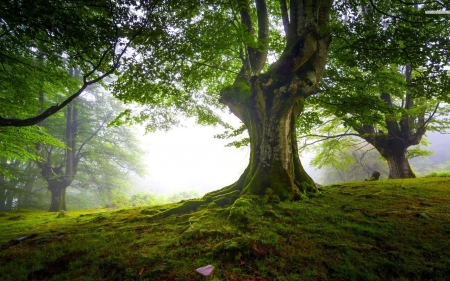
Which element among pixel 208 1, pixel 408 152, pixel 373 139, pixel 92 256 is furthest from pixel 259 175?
pixel 408 152

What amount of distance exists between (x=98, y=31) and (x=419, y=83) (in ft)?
23.5

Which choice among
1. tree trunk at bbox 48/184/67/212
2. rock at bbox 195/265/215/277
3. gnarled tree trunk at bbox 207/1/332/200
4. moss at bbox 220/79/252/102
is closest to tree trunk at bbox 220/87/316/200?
gnarled tree trunk at bbox 207/1/332/200

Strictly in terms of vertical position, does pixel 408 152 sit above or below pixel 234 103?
below

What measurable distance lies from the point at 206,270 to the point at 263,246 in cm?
93

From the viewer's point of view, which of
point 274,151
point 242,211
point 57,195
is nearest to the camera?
point 242,211

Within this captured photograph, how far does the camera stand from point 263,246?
2.97 meters

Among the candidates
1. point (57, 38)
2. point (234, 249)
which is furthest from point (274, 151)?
point (57, 38)

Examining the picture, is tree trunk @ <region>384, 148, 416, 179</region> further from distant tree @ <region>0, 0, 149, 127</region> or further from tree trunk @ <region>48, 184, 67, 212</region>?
tree trunk @ <region>48, 184, 67, 212</region>

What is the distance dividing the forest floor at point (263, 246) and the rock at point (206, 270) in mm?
50

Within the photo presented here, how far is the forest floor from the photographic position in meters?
2.44

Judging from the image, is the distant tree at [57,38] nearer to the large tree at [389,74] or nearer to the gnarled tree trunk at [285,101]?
the gnarled tree trunk at [285,101]

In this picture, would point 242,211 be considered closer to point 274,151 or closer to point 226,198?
point 226,198

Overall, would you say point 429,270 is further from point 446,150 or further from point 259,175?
point 446,150

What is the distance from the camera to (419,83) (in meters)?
4.71
